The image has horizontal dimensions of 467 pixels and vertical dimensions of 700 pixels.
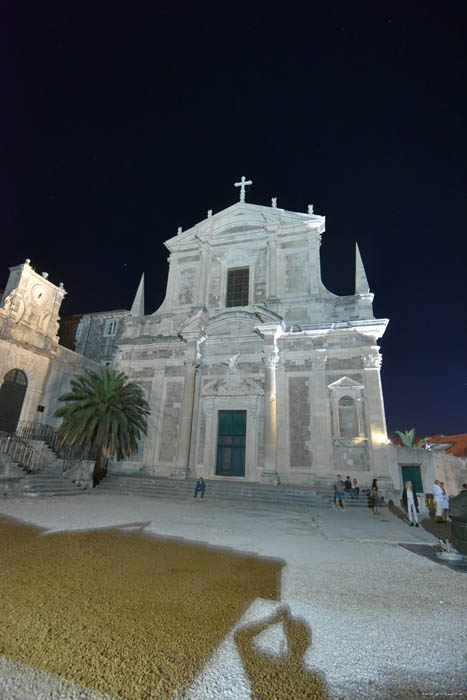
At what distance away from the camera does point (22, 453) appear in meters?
14.2

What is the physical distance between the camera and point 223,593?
11.9 ft

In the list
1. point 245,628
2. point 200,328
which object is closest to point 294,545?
point 245,628

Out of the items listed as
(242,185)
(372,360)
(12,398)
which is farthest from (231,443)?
(242,185)

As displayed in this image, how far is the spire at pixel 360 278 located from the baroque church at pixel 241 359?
61 millimetres

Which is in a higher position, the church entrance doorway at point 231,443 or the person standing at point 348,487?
the church entrance doorway at point 231,443

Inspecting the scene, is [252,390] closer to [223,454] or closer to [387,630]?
[223,454]

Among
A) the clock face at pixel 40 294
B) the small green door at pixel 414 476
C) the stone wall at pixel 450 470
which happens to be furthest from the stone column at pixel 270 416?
the clock face at pixel 40 294

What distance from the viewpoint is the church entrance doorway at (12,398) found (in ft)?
56.7

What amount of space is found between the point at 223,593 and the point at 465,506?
4.98 m

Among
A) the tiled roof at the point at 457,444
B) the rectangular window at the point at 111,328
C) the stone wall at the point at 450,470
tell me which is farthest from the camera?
the tiled roof at the point at 457,444

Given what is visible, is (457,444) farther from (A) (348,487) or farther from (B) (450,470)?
(A) (348,487)

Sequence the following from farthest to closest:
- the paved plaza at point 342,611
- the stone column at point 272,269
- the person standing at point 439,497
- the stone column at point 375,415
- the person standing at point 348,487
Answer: the stone column at point 272,269, the stone column at point 375,415, the person standing at point 348,487, the person standing at point 439,497, the paved plaza at point 342,611

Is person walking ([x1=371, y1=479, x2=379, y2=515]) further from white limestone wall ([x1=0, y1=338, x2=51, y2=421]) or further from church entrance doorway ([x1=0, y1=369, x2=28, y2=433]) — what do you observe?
church entrance doorway ([x1=0, y1=369, x2=28, y2=433])

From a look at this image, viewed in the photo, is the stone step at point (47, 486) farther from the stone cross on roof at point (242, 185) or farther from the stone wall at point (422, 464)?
the stone cross on roof at point (242, 185)
